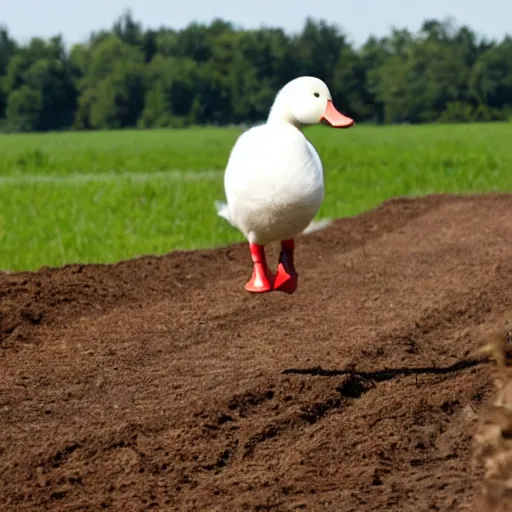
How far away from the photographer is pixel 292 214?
529 cm

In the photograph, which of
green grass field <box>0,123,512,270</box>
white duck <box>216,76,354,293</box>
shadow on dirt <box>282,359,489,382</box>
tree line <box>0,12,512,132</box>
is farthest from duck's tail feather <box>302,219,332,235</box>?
tree line <box>0,12,512,132</box>

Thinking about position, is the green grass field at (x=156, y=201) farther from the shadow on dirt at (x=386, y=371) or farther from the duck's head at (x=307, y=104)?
the duck's head at (x=307, y=104)

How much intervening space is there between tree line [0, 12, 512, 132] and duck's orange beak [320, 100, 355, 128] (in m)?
52.1

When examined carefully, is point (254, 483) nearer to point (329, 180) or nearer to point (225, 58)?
point (329, 180)

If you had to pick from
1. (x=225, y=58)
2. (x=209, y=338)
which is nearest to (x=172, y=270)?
(x=209, y=338)

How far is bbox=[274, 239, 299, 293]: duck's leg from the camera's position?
5668 mm

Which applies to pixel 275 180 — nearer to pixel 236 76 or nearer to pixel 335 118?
pixel 335 118

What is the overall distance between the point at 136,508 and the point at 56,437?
943 millimetres

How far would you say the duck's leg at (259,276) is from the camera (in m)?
5.64

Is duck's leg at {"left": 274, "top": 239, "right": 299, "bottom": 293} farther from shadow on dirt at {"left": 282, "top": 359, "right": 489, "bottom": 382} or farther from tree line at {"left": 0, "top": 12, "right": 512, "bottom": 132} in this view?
tree line at {"left": 0, "top": 12, "right": 512, "bottom": 132}

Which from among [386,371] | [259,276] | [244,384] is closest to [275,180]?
[259,276]

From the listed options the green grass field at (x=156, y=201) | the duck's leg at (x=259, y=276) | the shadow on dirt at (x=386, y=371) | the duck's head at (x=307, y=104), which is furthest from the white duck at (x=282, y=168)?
the green grass field at (x=156, y=201)

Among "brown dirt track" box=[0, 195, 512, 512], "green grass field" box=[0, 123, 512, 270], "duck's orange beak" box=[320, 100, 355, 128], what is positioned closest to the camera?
"brown dirt track" box=[0, 195, 512, 512]

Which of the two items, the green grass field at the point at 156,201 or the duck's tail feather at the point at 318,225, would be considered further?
the duck's tail feather at the point at 318,225
